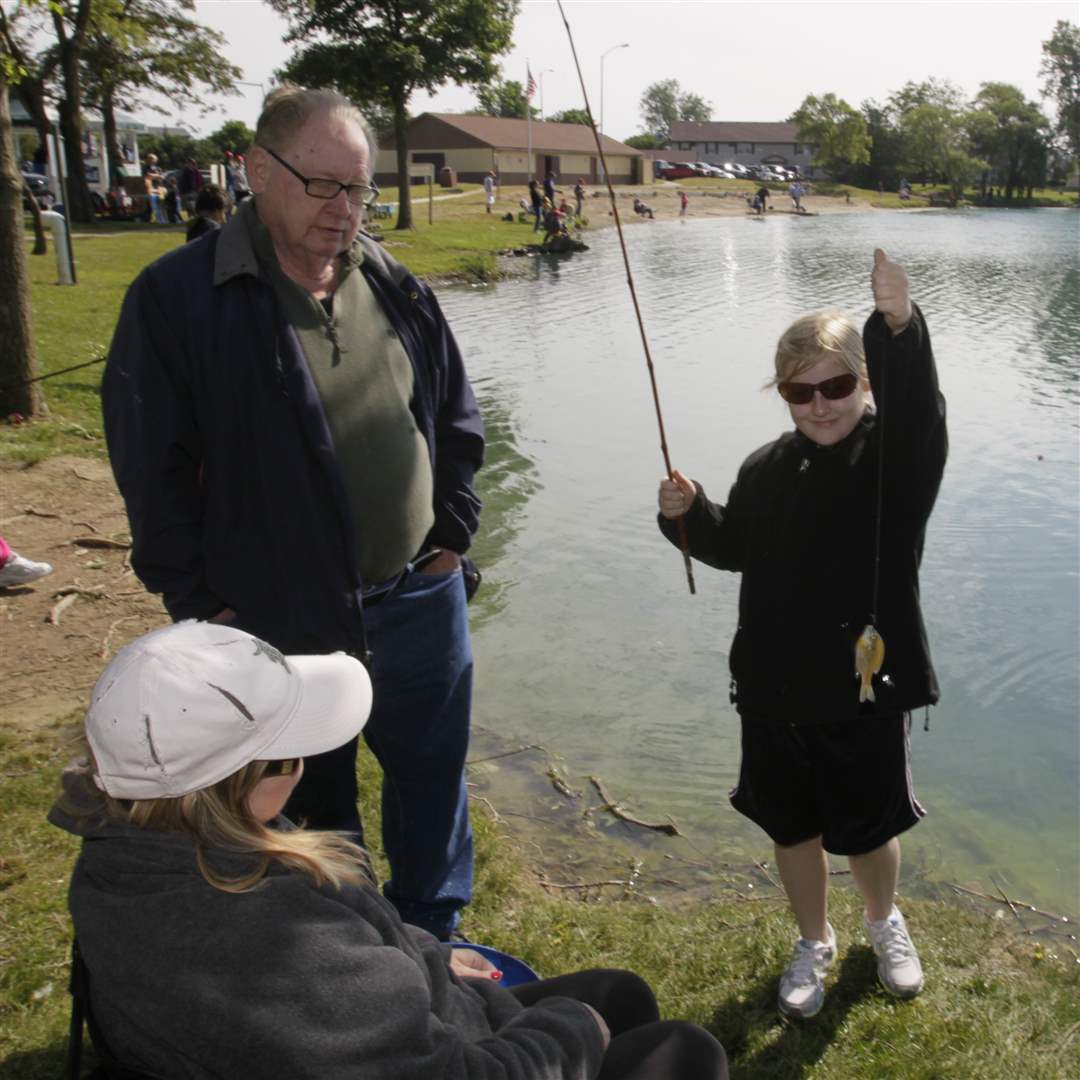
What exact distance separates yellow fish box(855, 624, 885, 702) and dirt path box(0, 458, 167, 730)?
330 cm

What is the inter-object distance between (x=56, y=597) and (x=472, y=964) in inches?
161

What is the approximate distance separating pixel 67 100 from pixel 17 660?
93.0 ft

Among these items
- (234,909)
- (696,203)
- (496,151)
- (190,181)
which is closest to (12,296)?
(234,909)

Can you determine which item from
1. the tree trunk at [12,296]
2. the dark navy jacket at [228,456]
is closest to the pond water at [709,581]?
the dark navy jacket at [228,456]

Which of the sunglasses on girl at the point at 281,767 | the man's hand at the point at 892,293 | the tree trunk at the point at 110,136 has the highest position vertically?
the tree trunk at the point at 110,136

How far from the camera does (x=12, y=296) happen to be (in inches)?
328

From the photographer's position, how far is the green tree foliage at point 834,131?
90.1 metres

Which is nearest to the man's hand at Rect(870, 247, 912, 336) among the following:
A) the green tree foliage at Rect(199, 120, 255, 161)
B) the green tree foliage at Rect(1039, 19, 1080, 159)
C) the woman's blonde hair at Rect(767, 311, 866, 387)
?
the woman's blonde hair at Rect(767, 311, 866, 387)

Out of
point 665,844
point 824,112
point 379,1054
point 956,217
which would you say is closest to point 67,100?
point 665,844

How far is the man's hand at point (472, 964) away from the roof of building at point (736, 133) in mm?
126495

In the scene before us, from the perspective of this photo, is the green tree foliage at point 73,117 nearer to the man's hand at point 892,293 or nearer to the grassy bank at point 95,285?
the grassy bank at point 95,285

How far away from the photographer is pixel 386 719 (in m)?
2.90

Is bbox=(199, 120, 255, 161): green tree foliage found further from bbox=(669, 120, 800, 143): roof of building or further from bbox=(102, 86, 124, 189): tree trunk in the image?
bbox=(669, 120, 800, 143): roof of building

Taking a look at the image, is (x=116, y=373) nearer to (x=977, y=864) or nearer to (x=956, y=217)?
(x=977, y=864)
